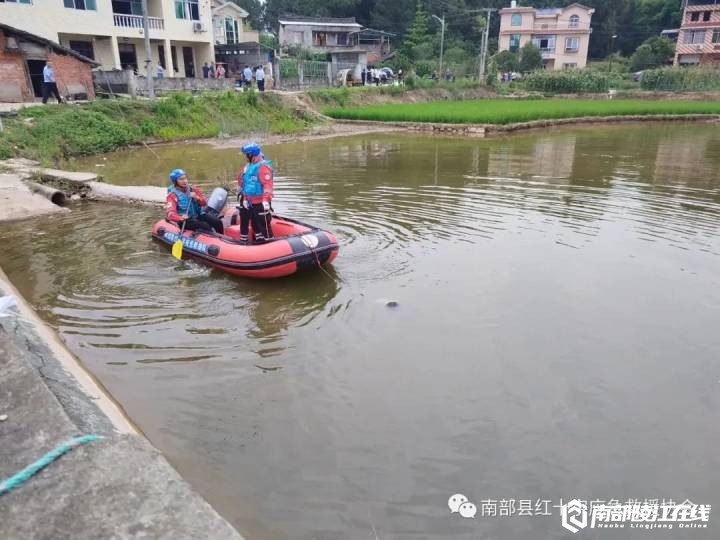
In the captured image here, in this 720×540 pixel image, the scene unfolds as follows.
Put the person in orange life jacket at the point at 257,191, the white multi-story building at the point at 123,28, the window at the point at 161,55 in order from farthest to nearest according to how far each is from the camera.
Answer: the window at the point at 161,55 → the white multi-story building at the point at 123,28 → the person in orange life jacket at the point at 257,191

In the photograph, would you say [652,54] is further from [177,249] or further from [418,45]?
[177,249]

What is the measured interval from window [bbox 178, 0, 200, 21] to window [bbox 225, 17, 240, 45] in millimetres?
11354

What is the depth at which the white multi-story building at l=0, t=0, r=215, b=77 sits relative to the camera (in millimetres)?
24891

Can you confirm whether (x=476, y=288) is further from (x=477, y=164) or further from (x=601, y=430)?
(x=477, y=164)

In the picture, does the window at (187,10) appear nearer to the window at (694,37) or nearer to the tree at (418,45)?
the tree at (418,45)

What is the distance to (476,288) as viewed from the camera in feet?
24.0

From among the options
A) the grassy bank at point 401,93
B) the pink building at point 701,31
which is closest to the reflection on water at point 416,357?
the grassy bank at point 401,93

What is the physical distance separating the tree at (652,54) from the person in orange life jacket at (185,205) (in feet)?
175

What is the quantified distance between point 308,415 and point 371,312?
2.19 metres

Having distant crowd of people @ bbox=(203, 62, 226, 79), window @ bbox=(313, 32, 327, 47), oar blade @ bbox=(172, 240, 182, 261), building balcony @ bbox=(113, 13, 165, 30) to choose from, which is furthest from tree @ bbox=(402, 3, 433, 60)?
oar blade @ bbox=(172, 240, 182, 261)

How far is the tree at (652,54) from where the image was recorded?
5053 centimetres

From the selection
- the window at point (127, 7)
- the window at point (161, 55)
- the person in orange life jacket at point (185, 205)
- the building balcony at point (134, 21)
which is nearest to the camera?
the person in orange life jacket at point (185, 205)

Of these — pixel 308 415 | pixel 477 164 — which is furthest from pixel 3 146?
pixel 308 415

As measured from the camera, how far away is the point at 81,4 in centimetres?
2664
